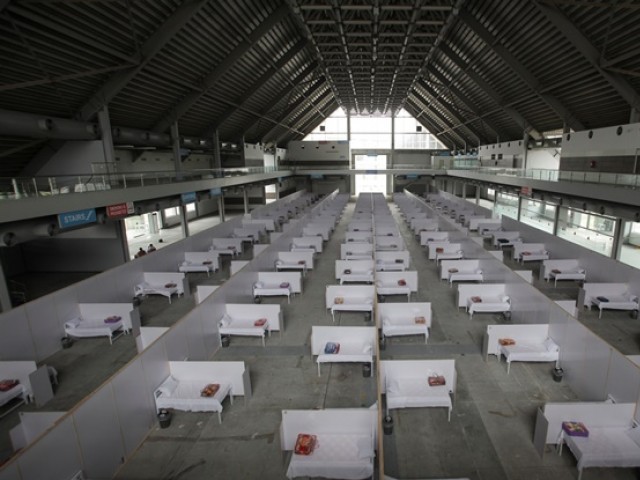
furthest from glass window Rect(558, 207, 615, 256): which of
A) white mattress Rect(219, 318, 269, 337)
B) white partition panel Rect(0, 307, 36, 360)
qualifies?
white partition panel Rect(0, 307, 36, 360)

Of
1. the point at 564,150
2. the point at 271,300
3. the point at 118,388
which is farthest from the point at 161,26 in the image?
the point at 564,150

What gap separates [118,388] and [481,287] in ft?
31.2

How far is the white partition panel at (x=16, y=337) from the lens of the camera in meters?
8.20

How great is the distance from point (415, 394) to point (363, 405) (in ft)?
3.47

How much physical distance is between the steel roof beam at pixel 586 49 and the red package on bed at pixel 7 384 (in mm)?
19139

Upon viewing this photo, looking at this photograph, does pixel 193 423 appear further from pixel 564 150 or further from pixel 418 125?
pixel 418 125

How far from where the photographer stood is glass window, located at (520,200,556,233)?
24.9 meters

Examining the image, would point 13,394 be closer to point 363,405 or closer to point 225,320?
point 225,320

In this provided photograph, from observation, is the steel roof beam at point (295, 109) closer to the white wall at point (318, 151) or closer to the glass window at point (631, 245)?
the white wall at point (318, 151)

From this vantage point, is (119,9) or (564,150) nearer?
(119,9)

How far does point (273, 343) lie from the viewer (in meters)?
9.46

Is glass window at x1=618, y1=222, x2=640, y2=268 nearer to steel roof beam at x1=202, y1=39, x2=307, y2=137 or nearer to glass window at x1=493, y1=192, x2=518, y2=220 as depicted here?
glass window at x1=493, y1=192, x2=518, y2=220

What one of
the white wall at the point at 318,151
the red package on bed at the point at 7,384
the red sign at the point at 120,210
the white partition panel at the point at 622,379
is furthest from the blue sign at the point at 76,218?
the white wall at the point at 318,151

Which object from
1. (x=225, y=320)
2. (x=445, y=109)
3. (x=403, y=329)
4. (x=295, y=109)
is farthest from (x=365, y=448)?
(x=445, y=109)
